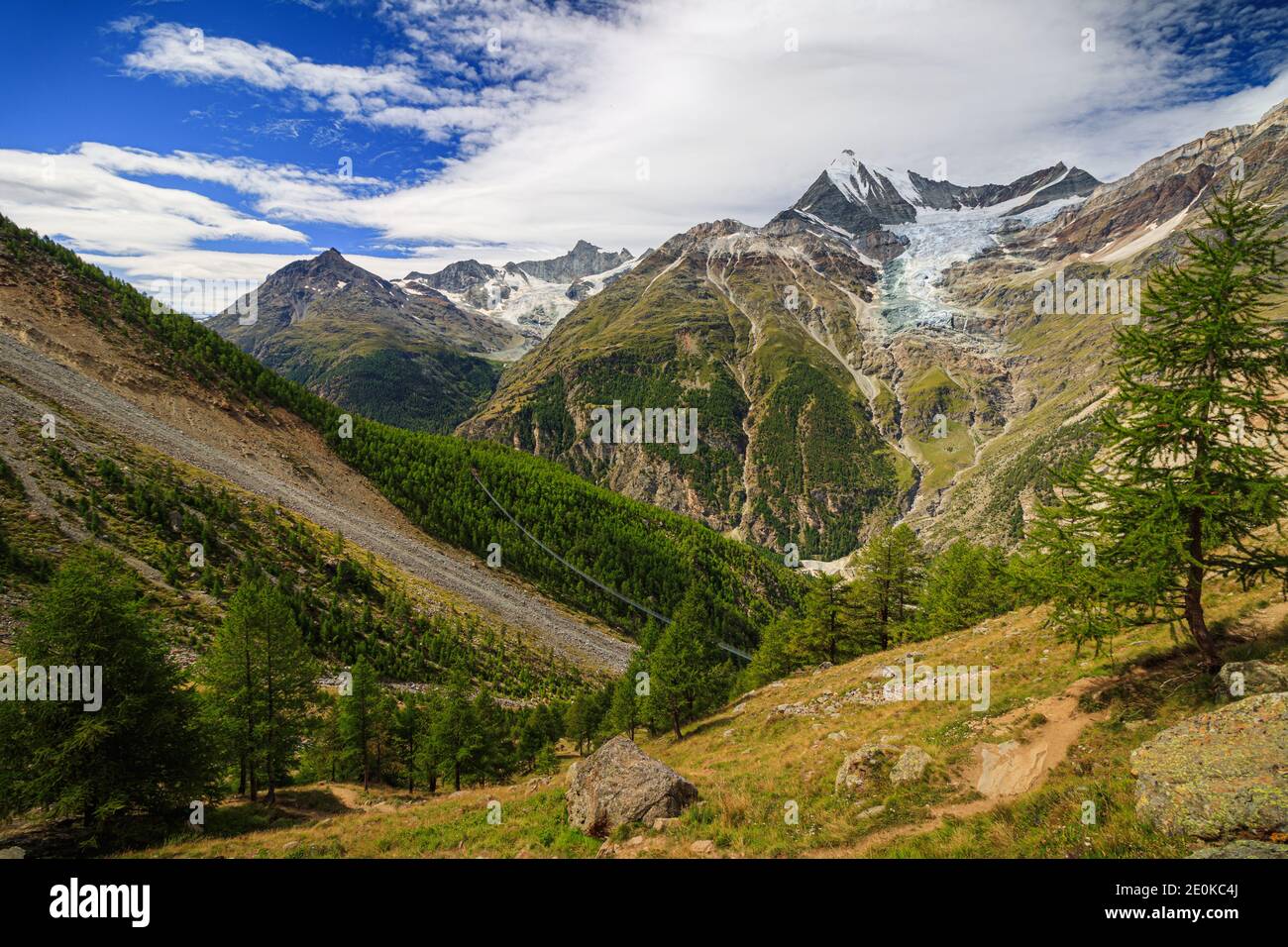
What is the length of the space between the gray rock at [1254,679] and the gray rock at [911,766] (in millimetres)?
7724

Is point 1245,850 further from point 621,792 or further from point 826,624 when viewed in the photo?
point 826,624

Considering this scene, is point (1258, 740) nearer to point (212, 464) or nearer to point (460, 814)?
point (460, 814)

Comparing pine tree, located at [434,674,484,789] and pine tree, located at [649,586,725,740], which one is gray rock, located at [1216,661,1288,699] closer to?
pine tree, located at [649,586,725,740]

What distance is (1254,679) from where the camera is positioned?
1346 centimetres

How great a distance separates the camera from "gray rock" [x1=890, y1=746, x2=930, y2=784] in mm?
16844

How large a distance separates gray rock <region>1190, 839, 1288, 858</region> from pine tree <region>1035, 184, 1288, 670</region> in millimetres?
6935

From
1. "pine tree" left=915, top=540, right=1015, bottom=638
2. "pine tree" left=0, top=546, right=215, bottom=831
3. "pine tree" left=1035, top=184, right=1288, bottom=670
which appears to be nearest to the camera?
"pine tree" left=1035, top=184, right=1288, bottom=670

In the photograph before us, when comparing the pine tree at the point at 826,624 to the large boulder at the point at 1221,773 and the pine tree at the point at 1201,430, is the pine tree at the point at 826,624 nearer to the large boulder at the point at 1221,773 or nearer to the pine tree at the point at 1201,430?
the pine tree at the point at 1201,430

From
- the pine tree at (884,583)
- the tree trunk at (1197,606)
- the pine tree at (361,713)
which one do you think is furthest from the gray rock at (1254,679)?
the pine tree at (361,713)

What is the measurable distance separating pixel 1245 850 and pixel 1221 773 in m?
1.96

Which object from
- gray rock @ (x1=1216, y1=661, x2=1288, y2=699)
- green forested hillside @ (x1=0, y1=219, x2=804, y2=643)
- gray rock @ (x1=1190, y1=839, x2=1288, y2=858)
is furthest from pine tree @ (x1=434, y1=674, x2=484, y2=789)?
Answer: green forested hillside @ (x1=0, y1=219, x2=804, y2=643)

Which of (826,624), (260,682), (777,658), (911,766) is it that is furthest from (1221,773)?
(777,658)

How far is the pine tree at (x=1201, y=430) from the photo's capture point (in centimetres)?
1418
